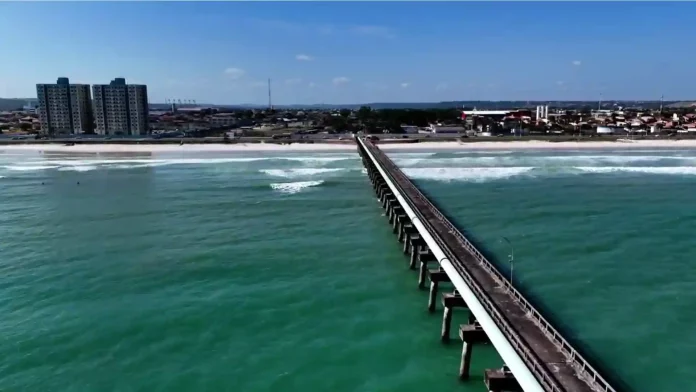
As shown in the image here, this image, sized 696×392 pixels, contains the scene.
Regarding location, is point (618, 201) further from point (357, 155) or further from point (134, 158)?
point (134, 158)

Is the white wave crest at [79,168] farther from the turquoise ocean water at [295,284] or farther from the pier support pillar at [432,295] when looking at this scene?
the pier support pillar at [432,295]

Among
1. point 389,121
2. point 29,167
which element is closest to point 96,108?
point 29,167

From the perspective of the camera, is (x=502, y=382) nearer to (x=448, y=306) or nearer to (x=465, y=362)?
(x=465, y=362)

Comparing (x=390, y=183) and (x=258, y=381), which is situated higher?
(x=390, y=183)

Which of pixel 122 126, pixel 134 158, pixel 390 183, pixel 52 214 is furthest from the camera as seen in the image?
pixel 122 126

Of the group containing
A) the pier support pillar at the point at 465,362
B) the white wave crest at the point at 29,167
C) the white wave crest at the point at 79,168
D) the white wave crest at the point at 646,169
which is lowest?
the pier support pillar at the point at 465,362

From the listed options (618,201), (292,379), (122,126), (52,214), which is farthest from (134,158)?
(292,379)

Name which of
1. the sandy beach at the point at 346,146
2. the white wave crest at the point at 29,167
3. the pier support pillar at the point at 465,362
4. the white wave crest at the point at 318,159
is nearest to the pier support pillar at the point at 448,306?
the pier support pillar at the point at 465,362
